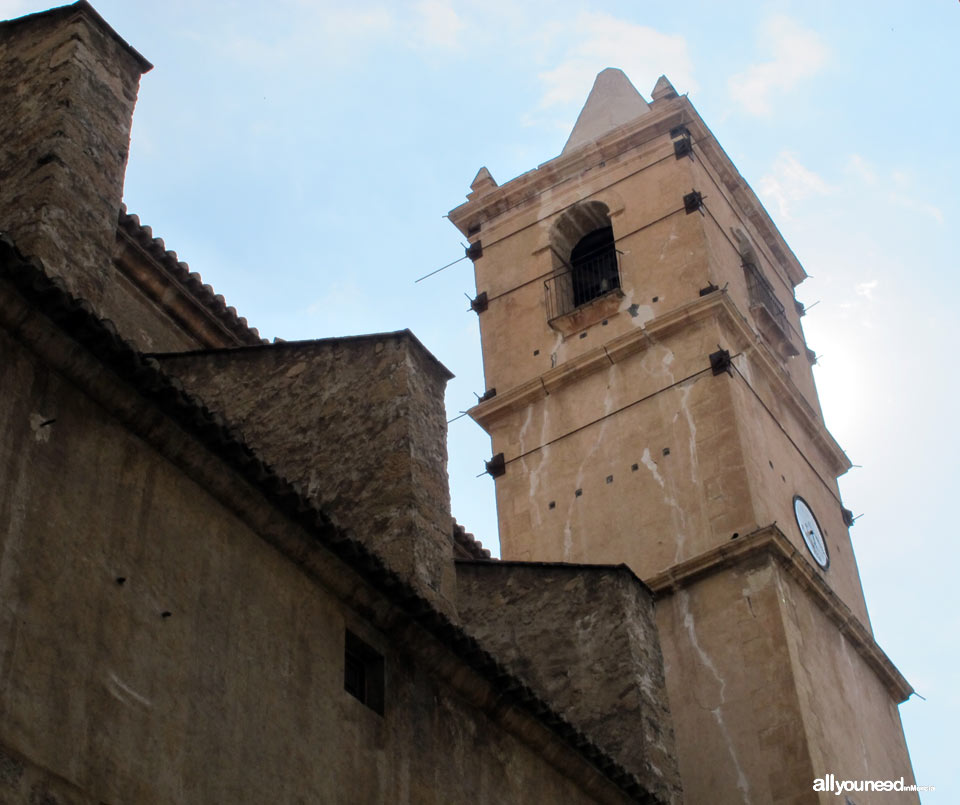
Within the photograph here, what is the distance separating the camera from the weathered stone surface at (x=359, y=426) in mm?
10672

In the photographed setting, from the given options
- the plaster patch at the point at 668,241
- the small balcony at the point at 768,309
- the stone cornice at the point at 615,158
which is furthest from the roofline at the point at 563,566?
the stone cornice at the point at 615,158

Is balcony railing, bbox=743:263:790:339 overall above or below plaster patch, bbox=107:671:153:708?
above

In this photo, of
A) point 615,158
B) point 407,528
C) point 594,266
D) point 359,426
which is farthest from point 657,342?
point 407,528

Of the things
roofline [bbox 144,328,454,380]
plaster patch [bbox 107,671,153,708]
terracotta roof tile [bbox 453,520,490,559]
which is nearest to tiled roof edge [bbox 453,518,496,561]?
terracotta roof tile [bbox 453,520,490,559]

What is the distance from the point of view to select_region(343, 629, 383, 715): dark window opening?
922 centimetres

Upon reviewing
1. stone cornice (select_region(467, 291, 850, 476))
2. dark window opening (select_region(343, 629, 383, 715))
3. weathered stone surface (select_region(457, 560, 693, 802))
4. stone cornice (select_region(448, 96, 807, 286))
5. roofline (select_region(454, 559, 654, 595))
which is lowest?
dark window opening (select_region(343, 629, 383, 715))

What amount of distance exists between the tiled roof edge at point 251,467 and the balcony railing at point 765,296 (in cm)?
1069

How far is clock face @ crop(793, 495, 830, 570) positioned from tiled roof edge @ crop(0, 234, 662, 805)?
7.77 metres

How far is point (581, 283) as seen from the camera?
69.2 feet

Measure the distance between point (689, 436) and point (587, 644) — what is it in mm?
5689

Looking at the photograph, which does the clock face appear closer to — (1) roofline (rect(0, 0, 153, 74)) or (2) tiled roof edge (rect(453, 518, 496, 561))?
(2) tiled roof edge (rect(453, 518, 496, 561))

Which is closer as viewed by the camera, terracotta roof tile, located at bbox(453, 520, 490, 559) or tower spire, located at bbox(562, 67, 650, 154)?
terracotta roof tile, located at bbox(453, 520, 490, 559)

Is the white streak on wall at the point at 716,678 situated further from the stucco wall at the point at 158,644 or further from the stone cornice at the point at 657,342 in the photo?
the stucco wall at the point at 158,644

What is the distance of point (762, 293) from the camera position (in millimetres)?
21328
